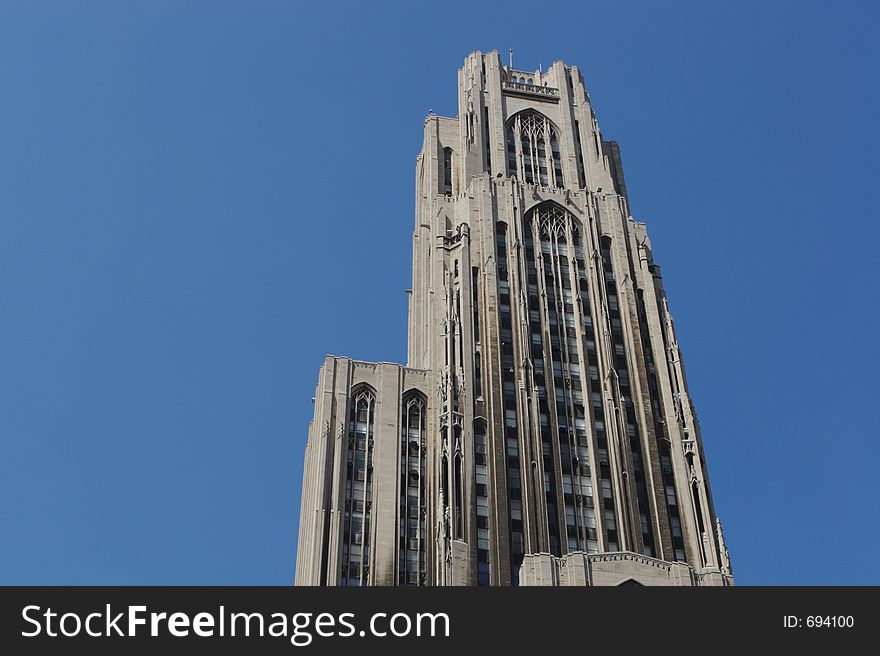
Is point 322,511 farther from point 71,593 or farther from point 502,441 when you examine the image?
point 71,593

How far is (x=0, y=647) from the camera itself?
1654 inches

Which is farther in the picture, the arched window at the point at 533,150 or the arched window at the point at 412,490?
the arched window at the point at 533,150

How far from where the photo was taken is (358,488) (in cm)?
9912

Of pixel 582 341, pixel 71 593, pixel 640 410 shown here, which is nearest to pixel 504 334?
pixel 582 341

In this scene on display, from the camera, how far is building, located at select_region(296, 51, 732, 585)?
9156cm

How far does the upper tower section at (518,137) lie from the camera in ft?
411

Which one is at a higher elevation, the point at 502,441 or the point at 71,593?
the point at 502,441

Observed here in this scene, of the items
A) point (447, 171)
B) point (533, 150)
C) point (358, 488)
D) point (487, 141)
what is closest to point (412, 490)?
point (358, 488)

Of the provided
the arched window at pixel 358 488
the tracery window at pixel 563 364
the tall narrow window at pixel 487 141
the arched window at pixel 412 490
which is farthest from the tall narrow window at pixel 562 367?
the arched window at pixel 358 488

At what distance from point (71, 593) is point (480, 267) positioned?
7283cm

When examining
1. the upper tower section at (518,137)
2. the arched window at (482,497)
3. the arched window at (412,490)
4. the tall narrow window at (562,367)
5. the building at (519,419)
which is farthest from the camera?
the upper tower section at (518,137)

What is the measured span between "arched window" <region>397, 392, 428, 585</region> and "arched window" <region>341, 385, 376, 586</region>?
10.1 feet

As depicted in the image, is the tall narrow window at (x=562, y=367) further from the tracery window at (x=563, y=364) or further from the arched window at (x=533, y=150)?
the arched window at (x=533, y=150)

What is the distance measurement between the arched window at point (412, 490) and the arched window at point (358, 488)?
10.1 ft
